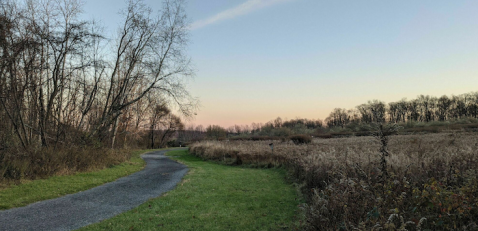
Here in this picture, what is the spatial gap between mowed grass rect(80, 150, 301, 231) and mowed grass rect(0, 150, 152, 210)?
11.2ft

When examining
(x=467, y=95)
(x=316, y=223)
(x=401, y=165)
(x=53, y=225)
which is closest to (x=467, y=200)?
(x=316, y=223)

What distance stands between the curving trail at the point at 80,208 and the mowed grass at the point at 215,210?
1.87 feet

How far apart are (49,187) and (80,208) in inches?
121

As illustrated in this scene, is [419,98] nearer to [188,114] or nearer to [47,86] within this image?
[188,114]

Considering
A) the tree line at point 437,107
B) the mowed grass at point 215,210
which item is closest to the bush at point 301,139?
the mowed grass at point 215,210

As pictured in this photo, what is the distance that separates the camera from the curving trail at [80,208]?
18.0ft

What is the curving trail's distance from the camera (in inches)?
216

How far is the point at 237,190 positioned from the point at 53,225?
5.65 m

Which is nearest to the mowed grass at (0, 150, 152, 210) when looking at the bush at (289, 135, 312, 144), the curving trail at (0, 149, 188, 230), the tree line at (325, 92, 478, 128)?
the curving trail at (0, 149, 188, 230)

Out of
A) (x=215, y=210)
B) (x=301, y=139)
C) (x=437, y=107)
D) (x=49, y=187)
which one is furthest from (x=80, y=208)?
(x=437, y=107)

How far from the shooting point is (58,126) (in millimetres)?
12727

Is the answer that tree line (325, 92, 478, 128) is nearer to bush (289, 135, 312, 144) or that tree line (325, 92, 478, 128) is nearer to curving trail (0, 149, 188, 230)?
bush (289, 135, 312, 144)

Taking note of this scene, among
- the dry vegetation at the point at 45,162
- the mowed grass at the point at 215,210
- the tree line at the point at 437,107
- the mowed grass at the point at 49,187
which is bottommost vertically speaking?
the mowed grass at the point at 215,210

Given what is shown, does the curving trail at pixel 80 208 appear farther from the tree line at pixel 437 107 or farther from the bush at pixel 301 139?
the tree line at pixel 437 107
